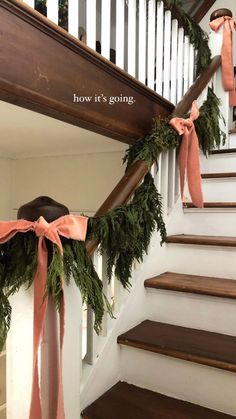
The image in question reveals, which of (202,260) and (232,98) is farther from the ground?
(232,98)

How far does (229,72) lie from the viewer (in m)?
2.45

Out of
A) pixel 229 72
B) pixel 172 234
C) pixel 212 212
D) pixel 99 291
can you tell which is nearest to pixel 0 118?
pixel 99 291

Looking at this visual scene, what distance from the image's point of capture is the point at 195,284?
4.92 ft

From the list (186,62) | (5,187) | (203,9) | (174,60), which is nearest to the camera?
(174,60)

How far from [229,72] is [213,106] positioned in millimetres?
393

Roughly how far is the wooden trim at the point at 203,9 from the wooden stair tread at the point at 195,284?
345 centimetres

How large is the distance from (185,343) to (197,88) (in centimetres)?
157

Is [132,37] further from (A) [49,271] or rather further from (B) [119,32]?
(A) [49,271]

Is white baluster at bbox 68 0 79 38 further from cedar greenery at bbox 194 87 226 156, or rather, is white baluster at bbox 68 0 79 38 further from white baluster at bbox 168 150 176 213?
cedar greenery at bbox 194 87 226 156

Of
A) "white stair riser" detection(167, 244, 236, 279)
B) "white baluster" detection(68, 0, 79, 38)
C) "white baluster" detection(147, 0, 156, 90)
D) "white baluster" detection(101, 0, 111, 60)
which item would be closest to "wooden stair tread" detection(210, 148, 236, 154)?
"white baluster" detection(147, 0, 156, 90)

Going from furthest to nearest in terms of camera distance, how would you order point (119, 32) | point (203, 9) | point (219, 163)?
point (203, 9) < point (219, 163) < point (119, 32)

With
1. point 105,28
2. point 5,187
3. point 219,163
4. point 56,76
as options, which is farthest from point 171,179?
point 5,187

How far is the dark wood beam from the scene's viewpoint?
103cm

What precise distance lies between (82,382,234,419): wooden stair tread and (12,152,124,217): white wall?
1459mm
